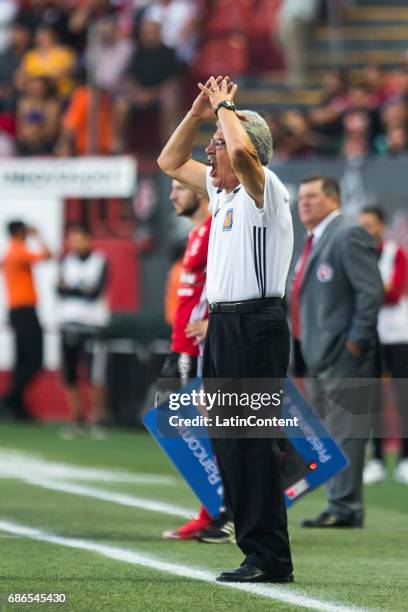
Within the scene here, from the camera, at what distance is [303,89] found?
2244 cm

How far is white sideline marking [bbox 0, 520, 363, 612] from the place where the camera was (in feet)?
23.3

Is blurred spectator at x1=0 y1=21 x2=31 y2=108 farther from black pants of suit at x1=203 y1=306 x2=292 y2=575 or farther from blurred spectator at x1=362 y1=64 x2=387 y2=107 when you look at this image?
black pants of suit at x1=203 y1=306 x2=292 y2=575

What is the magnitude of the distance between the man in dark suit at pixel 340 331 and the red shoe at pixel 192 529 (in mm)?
905

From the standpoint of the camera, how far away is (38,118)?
822 inches

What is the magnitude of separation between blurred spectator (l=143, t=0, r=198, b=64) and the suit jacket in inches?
459

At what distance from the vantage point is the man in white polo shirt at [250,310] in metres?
7.51

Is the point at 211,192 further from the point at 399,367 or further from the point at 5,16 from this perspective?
the point at 5,16

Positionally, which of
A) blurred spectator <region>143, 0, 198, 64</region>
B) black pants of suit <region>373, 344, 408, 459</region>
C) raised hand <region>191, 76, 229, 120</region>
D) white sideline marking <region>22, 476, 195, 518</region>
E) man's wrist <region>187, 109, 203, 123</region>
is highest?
blurred spectator <region>143, 0, 198, 64</region>

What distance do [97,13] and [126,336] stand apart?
17.7 ft

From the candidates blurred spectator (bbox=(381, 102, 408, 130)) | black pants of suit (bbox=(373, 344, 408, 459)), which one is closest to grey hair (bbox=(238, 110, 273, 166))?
black pants of suit (bbox=(373, 344, 408, 459))

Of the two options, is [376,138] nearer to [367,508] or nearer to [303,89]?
[303,89]

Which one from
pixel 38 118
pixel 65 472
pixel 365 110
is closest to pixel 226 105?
pixel 65 472

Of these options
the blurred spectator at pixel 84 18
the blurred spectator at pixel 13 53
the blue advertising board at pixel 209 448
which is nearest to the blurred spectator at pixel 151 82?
the blurred spectator at pixel 84 18

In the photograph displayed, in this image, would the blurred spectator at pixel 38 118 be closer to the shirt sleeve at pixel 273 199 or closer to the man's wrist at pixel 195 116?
the man's wrist at pixel 195 116
